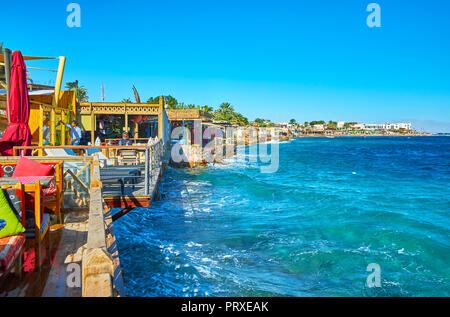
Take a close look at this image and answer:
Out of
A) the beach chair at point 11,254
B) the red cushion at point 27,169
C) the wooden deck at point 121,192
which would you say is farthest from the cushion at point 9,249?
the wooden deck at point 121,192

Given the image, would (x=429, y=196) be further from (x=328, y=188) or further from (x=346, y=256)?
(x=346, y=256)

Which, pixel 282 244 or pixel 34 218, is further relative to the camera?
pixel 282 244

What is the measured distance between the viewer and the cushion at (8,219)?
3.62 m

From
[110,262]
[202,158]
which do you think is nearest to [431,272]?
[110,262]

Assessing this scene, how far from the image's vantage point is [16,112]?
7.44 metres

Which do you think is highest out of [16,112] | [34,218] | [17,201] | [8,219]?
[16,112]

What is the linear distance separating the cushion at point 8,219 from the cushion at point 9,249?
0.07 m

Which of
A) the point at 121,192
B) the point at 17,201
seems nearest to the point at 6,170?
the point at 121,192

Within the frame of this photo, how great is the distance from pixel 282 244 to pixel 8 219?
22.0ft

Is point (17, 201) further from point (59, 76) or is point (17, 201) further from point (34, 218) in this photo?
point (59, 76)

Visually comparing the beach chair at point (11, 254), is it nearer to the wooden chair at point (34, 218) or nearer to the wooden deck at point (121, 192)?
the wooden chair at point (34, 218)

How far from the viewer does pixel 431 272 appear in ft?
24.9

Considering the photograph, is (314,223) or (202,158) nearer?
(314,223)
